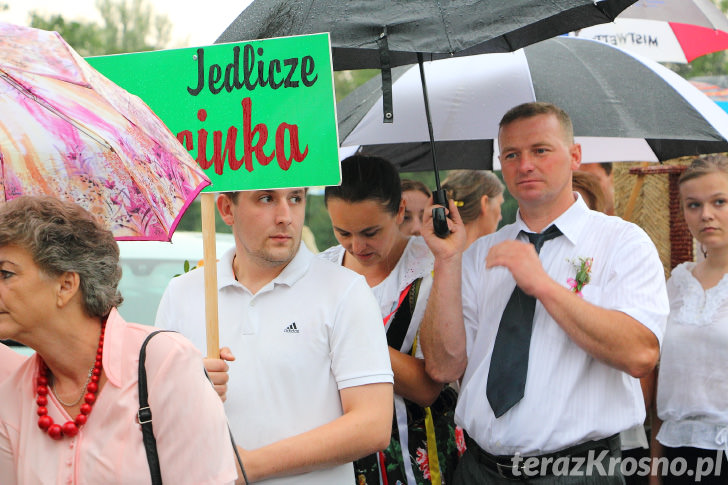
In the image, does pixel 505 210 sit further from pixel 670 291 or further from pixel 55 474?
pixel 55 474

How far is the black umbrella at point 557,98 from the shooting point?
3.53 meters

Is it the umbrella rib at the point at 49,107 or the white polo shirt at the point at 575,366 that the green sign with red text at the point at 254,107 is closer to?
the umbrella rib at the point at 49,107

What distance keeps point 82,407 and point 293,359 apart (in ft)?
2.41

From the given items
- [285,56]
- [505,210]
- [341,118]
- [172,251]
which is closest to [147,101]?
[285,56]

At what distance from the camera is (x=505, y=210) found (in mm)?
13992

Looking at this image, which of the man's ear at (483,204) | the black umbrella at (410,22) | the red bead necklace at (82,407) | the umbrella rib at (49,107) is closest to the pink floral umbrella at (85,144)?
the umbrella rib at (49,107)

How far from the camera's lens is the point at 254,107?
8.36 feet

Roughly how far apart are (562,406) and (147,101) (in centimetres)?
170

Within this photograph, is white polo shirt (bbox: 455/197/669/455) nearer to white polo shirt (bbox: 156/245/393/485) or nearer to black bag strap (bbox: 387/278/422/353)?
black bag strap (bbox: 387/278/422/353)

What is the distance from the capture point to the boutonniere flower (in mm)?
3035

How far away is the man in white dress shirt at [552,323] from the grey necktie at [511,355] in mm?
16

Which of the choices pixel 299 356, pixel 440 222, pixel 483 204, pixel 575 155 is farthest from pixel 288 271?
pixel 483 204

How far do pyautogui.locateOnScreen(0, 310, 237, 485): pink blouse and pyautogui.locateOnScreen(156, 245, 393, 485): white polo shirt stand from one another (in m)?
0.52

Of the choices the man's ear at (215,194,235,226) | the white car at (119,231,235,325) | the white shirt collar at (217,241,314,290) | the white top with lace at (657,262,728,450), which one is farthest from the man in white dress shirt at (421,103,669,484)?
the white car at (119,231,235,325)
